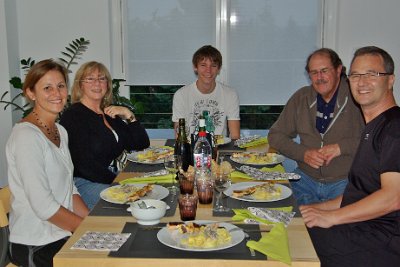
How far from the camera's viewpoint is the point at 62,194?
2084 mm

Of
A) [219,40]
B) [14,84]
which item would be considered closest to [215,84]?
[219,40]

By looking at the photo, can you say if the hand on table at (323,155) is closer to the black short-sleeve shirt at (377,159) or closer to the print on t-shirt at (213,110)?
the black short-sleeve shirt at (377,159)

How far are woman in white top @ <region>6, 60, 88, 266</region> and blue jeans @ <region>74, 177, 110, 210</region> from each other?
0.29 m

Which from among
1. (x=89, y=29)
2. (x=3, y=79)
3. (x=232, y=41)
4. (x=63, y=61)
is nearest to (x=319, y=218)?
(x=232, y=41)

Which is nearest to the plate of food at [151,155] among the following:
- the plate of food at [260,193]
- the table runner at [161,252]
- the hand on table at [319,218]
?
the plate of food at [260,193]

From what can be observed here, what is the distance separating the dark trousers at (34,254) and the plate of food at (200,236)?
0.62 meters

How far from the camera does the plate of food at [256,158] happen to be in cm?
245

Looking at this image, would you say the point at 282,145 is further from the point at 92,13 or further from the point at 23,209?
the point at 92,13

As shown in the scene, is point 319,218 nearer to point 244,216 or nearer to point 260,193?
point 260,193

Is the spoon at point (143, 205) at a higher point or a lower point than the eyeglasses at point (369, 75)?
lower

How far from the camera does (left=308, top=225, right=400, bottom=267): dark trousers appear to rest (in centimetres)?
177

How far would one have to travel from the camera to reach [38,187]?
6.20 feet

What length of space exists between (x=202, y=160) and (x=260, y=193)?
1.26 feet

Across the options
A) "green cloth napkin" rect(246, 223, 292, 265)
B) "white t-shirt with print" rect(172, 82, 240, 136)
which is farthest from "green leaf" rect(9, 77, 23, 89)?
"green cloth napkin" rect(246, 223, 292, 265)
